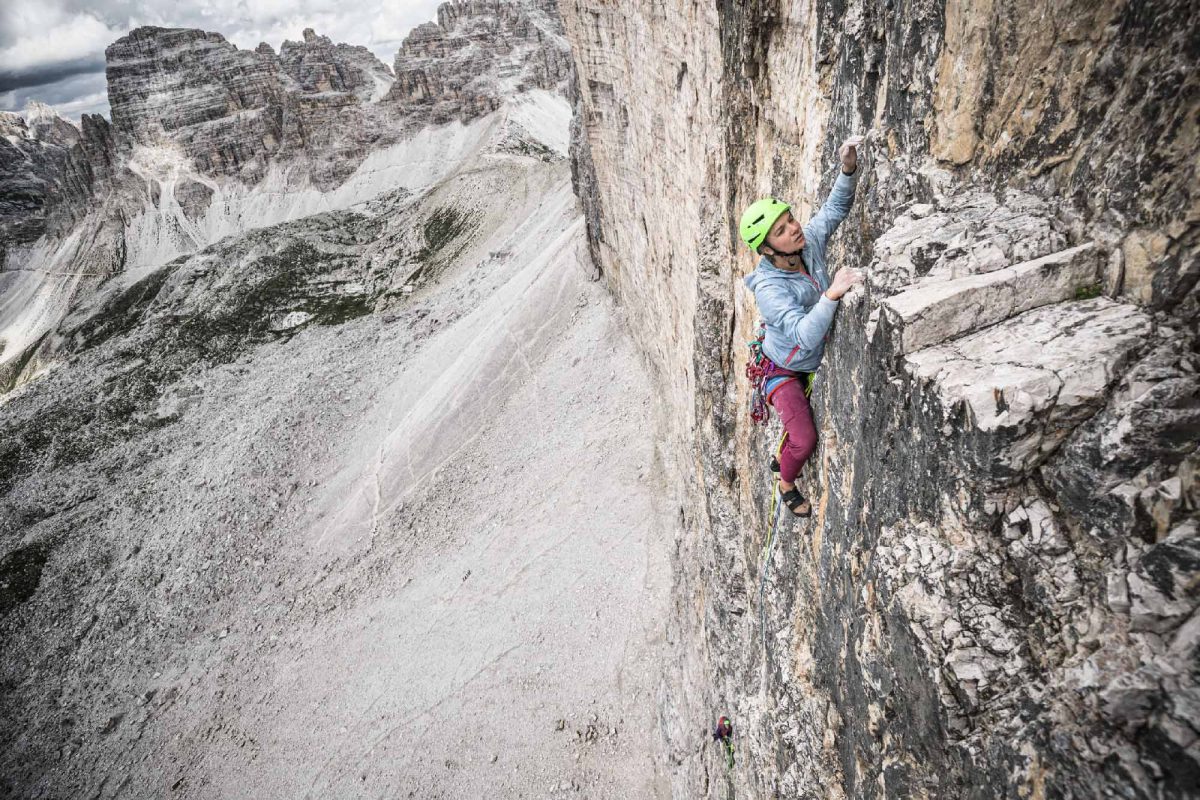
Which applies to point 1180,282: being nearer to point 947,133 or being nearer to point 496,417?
point 947,133

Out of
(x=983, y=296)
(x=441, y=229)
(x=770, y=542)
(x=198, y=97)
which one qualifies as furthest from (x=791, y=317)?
(x=198, y=97)

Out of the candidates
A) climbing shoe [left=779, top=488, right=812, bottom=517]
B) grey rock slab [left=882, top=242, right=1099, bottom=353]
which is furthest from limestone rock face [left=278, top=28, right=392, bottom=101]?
grey rock slab [left=882, top=242, right=1099, bottom=353]

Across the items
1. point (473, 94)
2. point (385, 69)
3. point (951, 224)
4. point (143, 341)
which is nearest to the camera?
point (951, 224)

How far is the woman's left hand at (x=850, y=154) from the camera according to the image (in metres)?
5.11

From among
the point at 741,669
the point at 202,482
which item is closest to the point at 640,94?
the point at 741,669

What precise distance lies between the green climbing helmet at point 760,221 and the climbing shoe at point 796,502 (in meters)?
3.18

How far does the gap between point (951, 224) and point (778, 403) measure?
8.76ft

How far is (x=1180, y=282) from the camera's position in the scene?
8.72ft

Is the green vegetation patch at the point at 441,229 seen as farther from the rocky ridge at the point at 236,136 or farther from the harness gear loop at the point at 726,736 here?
the harness gear loop at the point at 726,736

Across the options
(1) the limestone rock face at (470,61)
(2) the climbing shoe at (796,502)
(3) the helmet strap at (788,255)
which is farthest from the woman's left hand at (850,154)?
(1) the limestone rock face at (470,61)

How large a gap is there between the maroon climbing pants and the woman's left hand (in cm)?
227

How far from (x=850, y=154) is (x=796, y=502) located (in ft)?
13.1

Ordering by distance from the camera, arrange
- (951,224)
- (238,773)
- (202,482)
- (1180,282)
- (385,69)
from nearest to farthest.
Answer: (1180,282), (951,224), (238,773), (202,482), (385,69)

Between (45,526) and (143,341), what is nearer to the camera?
(45,526)
